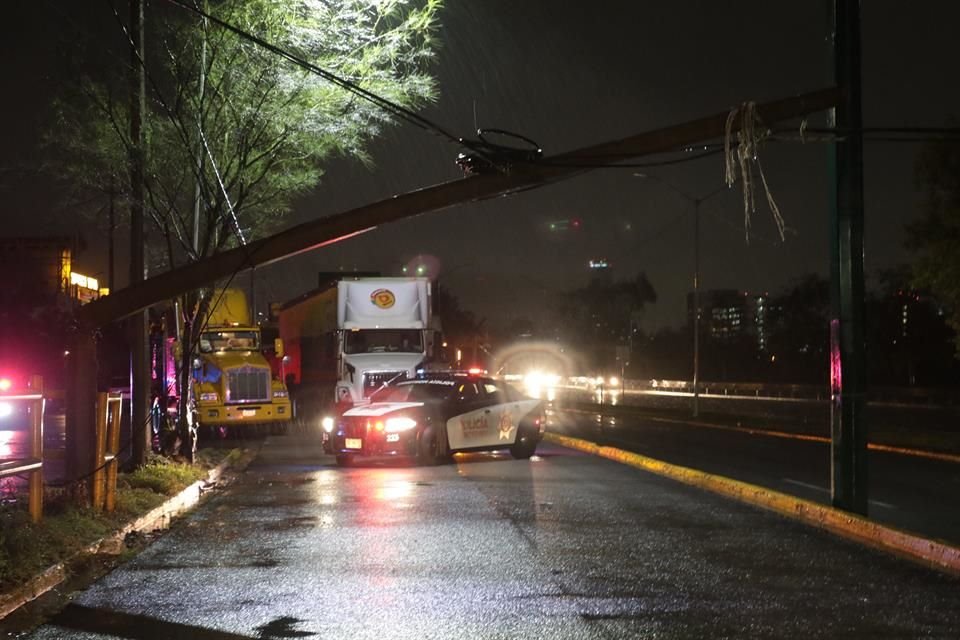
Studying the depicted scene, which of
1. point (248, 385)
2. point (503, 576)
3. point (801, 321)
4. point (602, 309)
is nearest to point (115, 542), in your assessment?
point (503, 576)

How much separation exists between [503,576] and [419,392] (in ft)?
36.1

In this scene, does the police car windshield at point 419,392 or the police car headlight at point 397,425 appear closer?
the police car headlight at point 397,425

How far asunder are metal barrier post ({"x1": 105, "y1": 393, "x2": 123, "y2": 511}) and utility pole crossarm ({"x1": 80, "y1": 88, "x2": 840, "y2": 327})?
0.97 metres

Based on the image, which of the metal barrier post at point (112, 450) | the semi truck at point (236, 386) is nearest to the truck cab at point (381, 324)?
the semi truck at point (236, 386)

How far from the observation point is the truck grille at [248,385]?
29078 mm

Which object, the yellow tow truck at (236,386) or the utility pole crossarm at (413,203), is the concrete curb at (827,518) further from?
the yellow tow truck at (236,386)

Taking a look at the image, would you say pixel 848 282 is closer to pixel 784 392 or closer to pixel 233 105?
pixel 233 105

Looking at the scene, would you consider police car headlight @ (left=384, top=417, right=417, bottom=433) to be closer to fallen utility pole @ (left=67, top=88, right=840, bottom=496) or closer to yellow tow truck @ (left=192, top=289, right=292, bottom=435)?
fallen utility pole @ (left=67, top=88, right=840, bottom=496)

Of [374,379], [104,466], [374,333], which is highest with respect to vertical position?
[374,333]

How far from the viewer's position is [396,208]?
484 inches

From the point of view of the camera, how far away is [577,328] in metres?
134

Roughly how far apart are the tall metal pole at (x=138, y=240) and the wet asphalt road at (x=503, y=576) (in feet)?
7.86

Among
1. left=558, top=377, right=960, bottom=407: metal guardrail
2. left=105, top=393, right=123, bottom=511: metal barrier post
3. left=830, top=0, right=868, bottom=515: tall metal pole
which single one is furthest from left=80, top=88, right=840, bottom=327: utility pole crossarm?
left=558, top=377, right=960, bottom=407: metal guardrail

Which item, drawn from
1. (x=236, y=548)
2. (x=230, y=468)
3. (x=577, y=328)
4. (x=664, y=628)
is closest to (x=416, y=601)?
(x=664, y=628)
